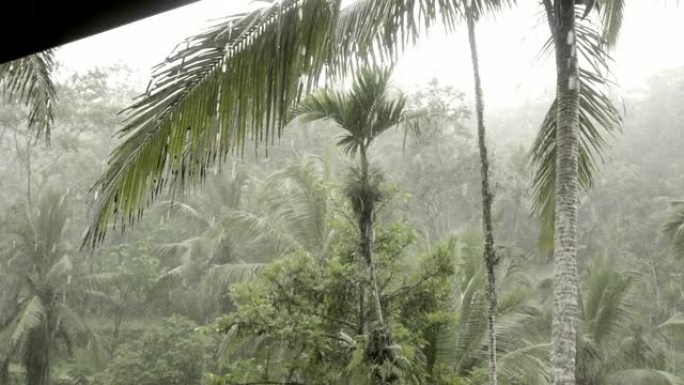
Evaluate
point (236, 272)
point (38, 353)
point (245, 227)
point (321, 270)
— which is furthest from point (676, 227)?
point (38, 353)

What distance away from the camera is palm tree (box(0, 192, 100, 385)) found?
1436 cm

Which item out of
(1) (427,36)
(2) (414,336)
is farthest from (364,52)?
(2) (414,336)

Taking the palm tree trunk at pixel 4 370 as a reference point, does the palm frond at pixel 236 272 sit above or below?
above

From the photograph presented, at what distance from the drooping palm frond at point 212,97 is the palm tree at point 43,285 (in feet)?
43.5

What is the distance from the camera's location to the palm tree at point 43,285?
47.1ft

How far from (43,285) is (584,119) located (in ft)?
46.0

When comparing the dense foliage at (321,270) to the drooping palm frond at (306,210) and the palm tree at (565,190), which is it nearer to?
the drooping palm frond at (306,210)

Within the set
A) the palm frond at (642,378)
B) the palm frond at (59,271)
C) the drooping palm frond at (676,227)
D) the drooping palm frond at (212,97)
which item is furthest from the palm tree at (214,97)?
the palm frond at (59,271)

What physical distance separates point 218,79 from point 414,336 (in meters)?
5.04

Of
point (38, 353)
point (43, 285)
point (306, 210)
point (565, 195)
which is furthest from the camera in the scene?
point (43, 285)

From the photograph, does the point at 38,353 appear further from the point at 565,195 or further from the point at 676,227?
the point at 565,195

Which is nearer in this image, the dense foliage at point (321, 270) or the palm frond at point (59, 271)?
the dense foliage at point (321, 270)

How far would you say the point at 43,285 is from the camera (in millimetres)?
15289

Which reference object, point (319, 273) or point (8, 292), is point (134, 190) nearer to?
point (319, 273)
